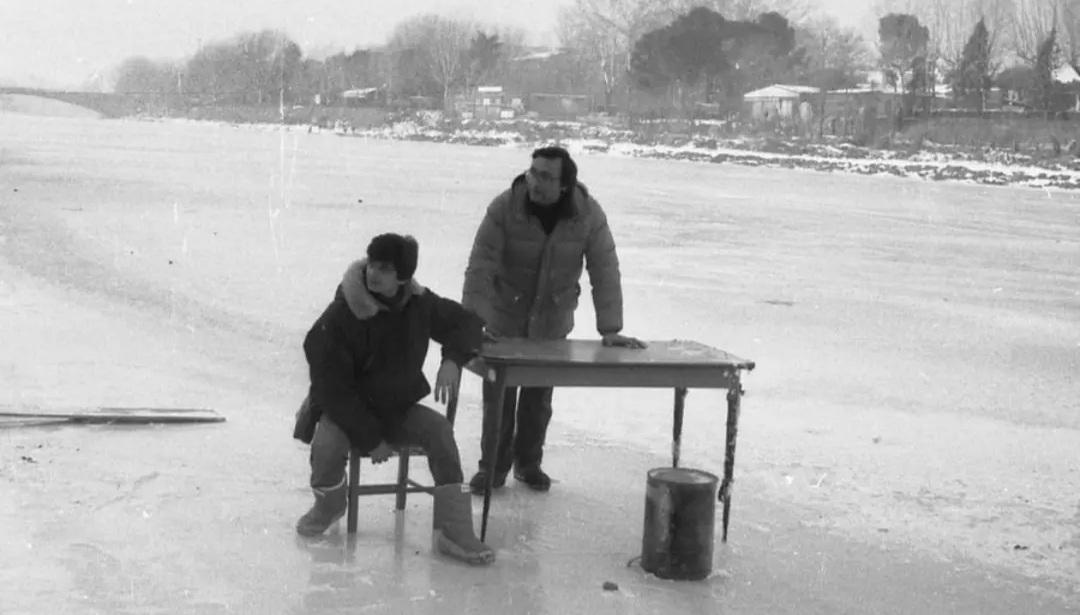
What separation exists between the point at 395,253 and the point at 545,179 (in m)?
1.06

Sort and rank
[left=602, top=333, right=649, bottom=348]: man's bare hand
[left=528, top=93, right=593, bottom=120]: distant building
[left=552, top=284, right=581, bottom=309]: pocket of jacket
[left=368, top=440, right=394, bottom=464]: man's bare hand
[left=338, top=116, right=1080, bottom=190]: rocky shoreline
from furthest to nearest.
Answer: [left=528, top=93, right=593, bottom=120]: distant building
[left=338, top=116, right=1080, bottom=190]: rocky shoreline
[left=552, top=284, right=581, bottom=309]: pocket of jacket
[left=602, top=333, right=649, bottom=348]: man's bare hand
[left=368, top=440, right=394, bottom=464]: man's bare hand

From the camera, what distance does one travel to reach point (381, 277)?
5516mm

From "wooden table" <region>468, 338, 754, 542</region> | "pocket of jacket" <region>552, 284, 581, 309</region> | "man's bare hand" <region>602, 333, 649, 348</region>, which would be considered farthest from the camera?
"pocket of jacket" <region>552, 284, 581, 309</region>

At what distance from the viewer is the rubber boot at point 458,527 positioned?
5672mm

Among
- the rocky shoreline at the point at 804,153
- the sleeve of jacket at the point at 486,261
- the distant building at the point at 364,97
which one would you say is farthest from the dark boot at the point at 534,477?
the distant building at the point at 364,97

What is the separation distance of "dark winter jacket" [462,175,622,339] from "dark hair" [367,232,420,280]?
102 cm

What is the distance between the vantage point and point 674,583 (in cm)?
558

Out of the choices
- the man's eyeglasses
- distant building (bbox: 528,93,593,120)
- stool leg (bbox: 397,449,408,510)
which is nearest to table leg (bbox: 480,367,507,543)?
stool leg (bbox: 397,449,408,510)

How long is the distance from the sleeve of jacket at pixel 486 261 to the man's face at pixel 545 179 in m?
0.19

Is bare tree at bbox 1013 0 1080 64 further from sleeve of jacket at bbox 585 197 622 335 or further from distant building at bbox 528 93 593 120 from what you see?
sleeve of jacket at bbox 585 197 622 335

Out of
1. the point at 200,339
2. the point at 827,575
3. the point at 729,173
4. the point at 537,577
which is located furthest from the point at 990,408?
the point at 729,173

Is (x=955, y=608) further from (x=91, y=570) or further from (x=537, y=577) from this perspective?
(x=91, y=570)

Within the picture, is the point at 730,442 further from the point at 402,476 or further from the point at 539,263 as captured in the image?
the point at 402,476

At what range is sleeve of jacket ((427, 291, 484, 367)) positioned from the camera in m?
5.77
